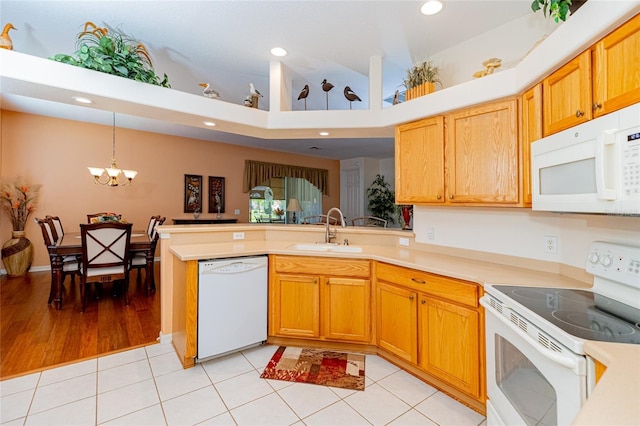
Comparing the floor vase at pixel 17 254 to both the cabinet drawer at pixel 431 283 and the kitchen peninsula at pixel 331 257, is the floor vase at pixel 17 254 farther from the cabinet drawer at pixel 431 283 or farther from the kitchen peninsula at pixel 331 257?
the cabinet drawer at pixel 431 283

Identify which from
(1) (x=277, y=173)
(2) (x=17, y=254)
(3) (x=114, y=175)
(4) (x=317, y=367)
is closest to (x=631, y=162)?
(4) (x=317, y=367)

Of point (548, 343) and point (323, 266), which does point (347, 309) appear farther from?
point (548, 343)

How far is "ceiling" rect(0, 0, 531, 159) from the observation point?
2.10 meters

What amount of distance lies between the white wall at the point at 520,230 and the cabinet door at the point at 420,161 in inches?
12.0

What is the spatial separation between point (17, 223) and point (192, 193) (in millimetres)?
2835

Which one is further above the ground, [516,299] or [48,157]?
[48,157]

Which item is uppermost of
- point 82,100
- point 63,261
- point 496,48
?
point 496,48

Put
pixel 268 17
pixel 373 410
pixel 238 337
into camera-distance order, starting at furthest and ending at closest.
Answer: pixel 238 337
pixel 268 17
pixel 373 410

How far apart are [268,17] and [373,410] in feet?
9.51

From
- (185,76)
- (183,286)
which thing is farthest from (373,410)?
(185,76)

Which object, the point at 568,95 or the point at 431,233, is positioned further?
the point at 431,233

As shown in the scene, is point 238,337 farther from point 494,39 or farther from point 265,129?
point 494,39

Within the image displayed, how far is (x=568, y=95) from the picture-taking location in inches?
56.5

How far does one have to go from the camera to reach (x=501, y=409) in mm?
1433
